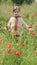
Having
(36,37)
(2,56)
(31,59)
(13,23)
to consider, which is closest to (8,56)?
Answer: (2,56)

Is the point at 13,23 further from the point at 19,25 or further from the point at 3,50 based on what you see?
the point at 3,50

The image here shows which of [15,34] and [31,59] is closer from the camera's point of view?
[31,59]

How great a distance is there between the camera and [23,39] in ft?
16.5

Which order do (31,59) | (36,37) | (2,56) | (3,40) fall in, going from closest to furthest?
(31,59)
(2,56)
(3,40)
(36,37)

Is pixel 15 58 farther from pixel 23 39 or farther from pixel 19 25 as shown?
pixel 19 25

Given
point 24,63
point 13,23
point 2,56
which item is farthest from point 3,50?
point 13,23

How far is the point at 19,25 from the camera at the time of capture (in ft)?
20.0

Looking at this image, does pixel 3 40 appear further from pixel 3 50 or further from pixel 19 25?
pixel 19 25

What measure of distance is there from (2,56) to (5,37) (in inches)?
24.7

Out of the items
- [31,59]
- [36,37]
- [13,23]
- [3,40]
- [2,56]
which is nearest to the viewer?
[31,59]

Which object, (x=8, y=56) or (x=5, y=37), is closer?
(x=8, y=56)

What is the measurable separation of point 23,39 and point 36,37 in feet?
1.14

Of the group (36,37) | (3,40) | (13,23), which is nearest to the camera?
(3,40)

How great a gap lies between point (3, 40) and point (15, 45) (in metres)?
0.24
